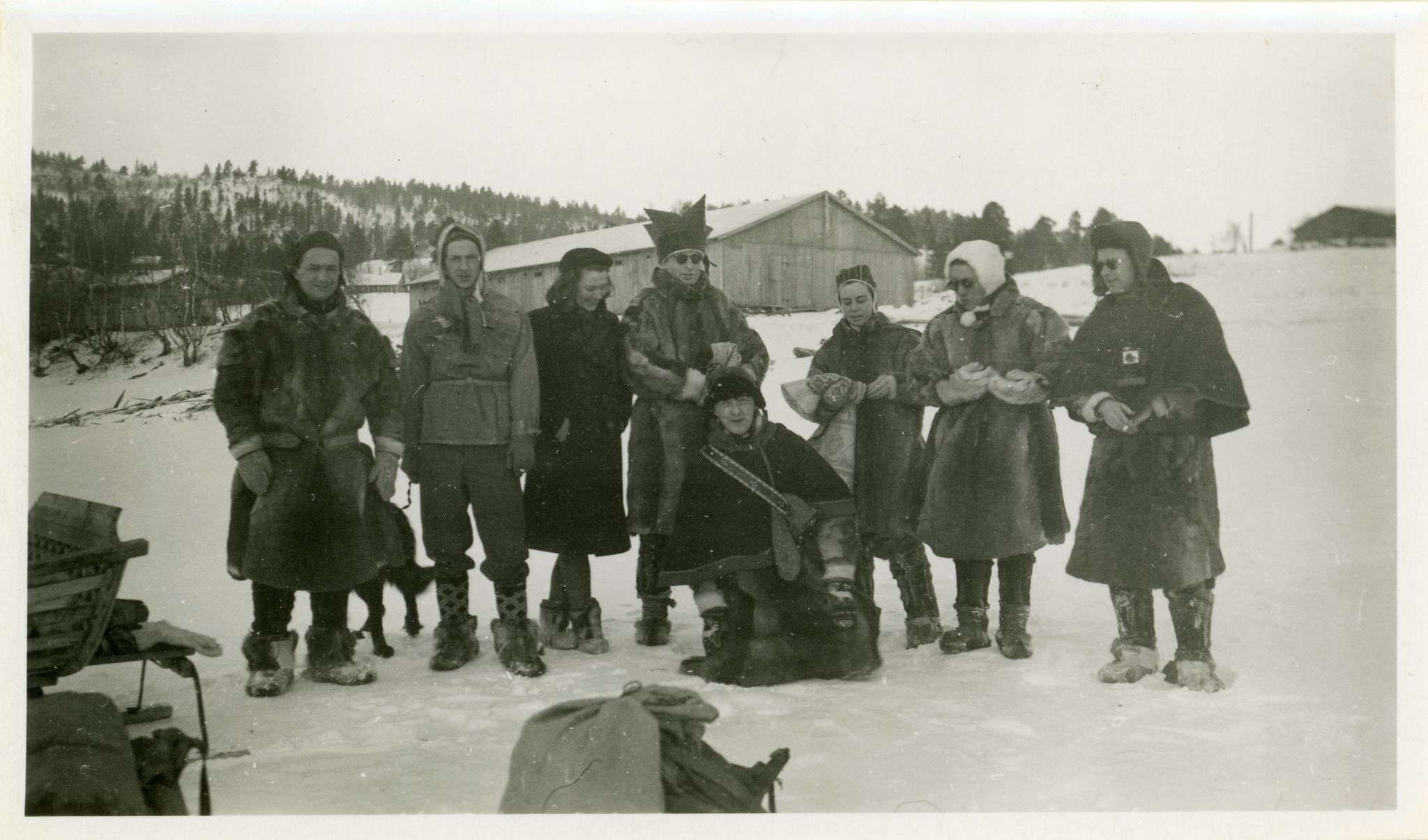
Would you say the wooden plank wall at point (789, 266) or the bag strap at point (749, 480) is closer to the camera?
the bag strap at point (749, 480)

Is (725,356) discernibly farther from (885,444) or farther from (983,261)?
(983,261)

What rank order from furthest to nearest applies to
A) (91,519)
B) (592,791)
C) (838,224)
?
1. (838,224)
2. (91,519)
3. (592,791)

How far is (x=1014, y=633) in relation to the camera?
164 inches

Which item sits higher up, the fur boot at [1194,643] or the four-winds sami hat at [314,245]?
the four-winds sami hat at [314,245]

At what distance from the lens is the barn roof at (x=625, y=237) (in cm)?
431

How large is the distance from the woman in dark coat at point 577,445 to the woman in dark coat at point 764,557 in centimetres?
34

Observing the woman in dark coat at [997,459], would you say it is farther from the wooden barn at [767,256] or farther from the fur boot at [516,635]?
the fur boot at [516,635]

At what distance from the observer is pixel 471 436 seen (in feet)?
13.6

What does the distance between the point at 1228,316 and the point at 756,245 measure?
176 centimetres

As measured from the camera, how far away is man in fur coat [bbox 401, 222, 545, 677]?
4.15 metres

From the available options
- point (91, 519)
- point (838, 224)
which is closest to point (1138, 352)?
point (838, 224)

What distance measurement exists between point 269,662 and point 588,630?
1.14 meters

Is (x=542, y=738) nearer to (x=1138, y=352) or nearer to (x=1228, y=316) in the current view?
(x=1138, y=352)

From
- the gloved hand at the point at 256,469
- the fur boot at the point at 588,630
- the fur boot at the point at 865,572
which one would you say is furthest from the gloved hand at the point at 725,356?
the gloved hand at the point at 256,469
